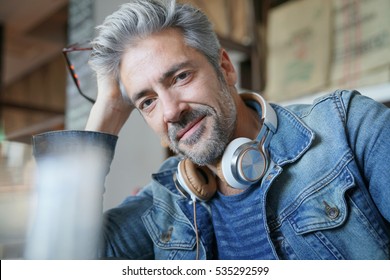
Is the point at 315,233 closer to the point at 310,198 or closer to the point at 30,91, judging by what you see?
the point at 310,198

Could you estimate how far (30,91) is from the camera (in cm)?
104

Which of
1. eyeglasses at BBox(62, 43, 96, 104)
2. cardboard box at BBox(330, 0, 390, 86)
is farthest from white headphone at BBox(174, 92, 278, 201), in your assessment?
cardboard box at BBox(330, 0, 390, 86)

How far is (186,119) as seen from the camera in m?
0.66

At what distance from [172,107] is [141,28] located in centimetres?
13

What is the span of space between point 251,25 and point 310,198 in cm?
88

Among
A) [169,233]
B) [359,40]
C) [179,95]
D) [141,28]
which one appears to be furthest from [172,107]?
[359,40]

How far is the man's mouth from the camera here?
671 millimetres

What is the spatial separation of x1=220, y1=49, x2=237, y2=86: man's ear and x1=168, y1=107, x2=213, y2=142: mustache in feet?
0.30

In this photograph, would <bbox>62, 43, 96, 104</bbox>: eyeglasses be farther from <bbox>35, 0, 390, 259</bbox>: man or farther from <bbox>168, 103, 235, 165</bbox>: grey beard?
<bbox>168, 103, 235, 165</bbox>: grey beard

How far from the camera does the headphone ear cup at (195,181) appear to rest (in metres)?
0.70

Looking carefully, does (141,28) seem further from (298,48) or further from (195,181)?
(298,48)

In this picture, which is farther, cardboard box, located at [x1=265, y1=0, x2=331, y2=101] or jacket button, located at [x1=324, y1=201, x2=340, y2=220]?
cardboard box, located at [x1=265, y1=0, x2=331, y2=101]

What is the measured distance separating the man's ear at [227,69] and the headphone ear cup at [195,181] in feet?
0.52
